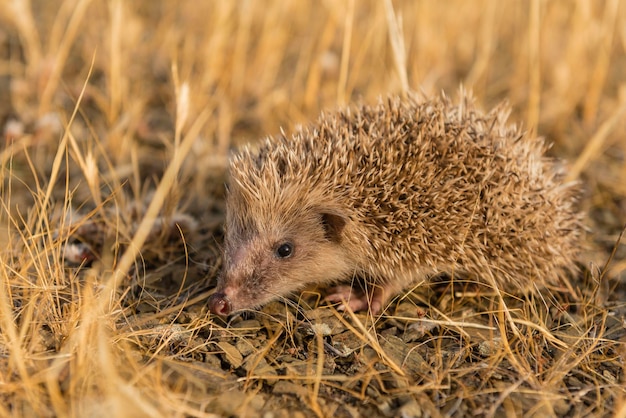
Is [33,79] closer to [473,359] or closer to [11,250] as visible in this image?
[11,250]

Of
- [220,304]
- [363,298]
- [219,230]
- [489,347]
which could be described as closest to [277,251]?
[220,304]

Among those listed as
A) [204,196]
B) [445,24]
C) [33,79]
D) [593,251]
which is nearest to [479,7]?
[445,24]

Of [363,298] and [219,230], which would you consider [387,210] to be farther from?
[219,230]

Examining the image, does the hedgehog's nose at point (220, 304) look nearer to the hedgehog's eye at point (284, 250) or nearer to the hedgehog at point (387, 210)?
the hedgehog at point (387, 210)

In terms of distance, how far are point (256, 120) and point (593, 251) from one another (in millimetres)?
3165

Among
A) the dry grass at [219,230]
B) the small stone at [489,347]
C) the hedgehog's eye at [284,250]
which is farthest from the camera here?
the hedgehog's eye at [284,250]

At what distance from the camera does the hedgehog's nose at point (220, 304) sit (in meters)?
3.32

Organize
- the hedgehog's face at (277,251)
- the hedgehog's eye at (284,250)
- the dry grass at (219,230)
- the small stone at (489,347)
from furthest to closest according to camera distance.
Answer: the hedgehog's eye at (284,250) < the hedgehog's face at (277,251) < the small stone at (489,347) < the dry grass at (219,230)

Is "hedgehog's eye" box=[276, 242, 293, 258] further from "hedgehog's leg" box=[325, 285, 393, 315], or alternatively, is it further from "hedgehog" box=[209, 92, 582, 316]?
"hedgehog's leg" box=[325, 285, 393, 315]

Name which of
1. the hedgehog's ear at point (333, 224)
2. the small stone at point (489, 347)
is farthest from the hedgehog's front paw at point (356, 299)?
the small stone at point (489, 347)

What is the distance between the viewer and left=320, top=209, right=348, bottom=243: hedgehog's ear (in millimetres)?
3576

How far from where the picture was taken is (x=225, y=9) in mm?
5379

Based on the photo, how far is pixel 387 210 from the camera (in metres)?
3.56

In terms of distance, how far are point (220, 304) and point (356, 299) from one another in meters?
0.93
